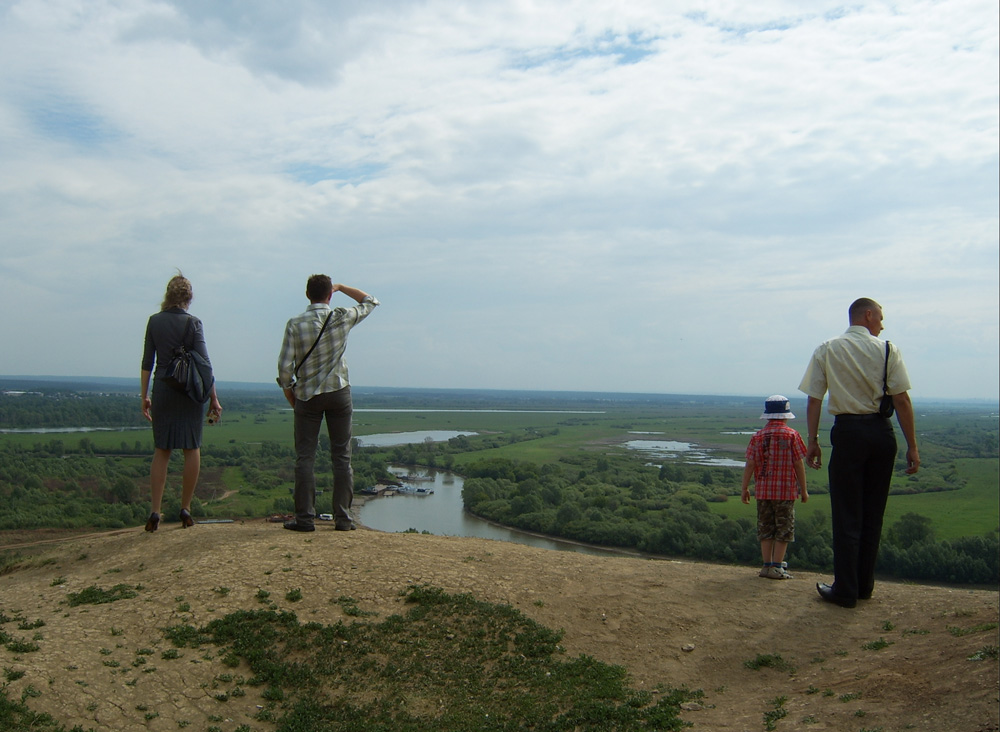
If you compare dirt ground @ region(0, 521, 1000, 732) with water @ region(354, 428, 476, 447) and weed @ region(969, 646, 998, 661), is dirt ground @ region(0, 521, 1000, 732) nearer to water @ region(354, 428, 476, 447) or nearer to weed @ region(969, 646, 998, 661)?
weed @ region(969, 646, 998, 661)

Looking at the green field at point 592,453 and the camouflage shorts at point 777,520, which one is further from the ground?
the camouflage shorts at point 777,520

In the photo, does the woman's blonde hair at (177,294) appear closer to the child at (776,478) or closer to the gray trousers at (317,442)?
the gray trousers at (317,442)

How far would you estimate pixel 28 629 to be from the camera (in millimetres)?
5316

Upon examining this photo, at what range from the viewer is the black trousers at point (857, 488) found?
5910 mm

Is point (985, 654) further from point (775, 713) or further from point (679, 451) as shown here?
point (679, 451)

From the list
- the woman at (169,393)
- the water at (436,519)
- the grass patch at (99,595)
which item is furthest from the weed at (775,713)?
the water at (436,519)

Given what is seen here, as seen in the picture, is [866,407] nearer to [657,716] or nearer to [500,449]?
[657,716]

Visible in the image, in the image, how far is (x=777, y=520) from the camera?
692cm

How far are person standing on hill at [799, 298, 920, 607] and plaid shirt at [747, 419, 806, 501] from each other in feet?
2.10

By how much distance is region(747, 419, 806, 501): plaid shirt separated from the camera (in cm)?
682

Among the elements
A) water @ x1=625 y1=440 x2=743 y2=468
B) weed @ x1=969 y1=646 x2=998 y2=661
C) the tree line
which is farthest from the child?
water @ x1=625 y1=440 x2=743 y2=468

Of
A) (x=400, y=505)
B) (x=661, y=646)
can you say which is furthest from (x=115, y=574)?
(x=400, y=505)

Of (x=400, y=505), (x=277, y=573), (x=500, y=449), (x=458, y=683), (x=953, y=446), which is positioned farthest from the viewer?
(x=953, y=446)

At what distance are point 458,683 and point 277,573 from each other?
7.34 feet
